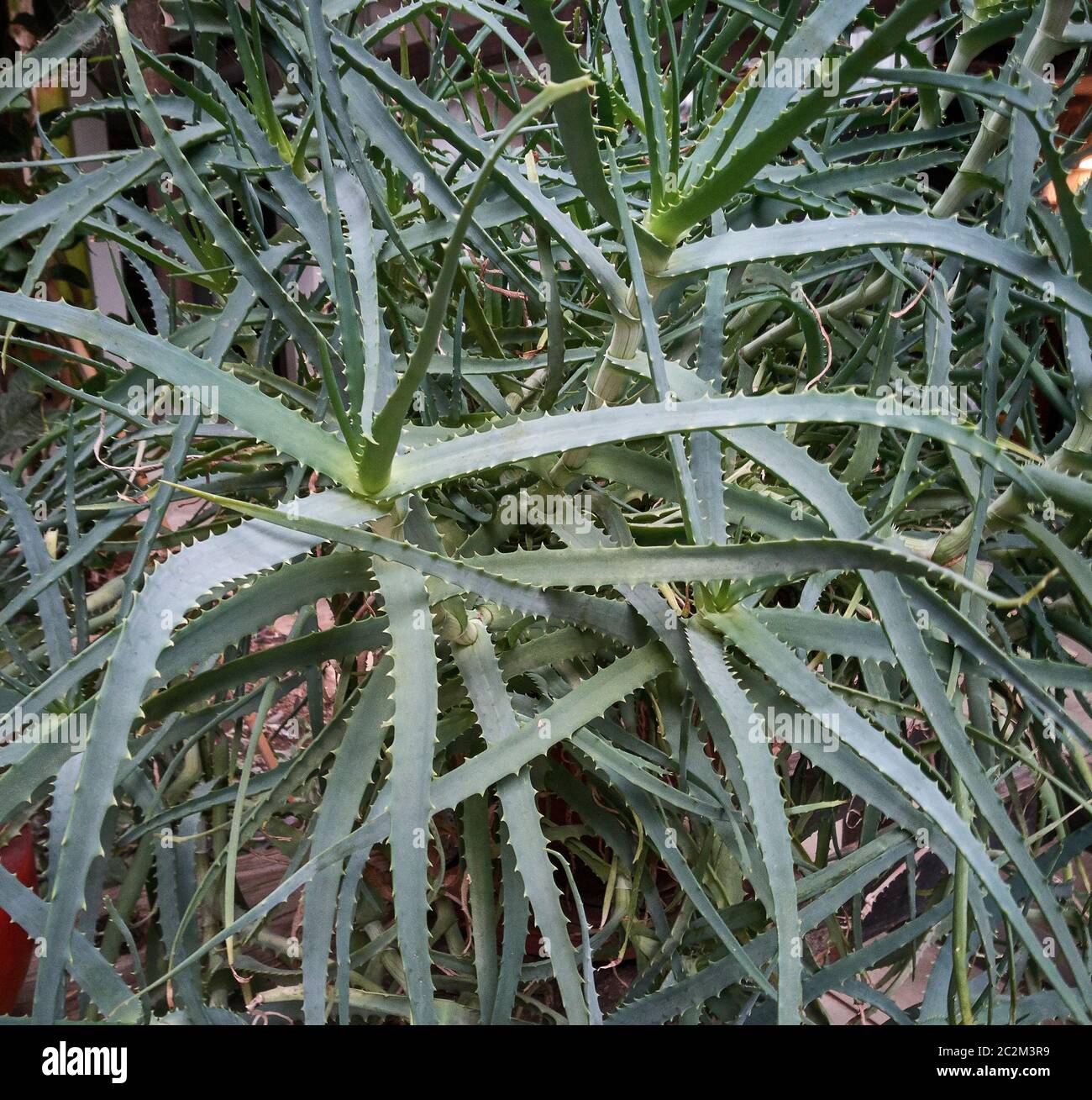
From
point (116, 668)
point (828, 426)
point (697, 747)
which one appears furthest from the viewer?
point (828, 426)

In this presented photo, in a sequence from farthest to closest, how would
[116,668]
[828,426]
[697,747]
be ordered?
[828,426] < [697,747] < [116,668]

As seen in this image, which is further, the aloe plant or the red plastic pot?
the red plastic pot

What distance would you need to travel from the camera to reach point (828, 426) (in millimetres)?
400

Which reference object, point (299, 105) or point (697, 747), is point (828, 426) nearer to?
point (697, 747)

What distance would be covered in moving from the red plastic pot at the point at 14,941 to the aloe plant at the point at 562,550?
0.04 metres

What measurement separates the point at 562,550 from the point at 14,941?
1.07 feet

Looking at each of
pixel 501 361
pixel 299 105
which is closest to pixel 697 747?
pixel 501 361

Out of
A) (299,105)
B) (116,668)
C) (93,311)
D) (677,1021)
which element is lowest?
(677,1021)

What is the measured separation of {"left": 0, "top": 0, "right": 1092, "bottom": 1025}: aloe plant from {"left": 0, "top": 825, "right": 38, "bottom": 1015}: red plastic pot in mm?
43

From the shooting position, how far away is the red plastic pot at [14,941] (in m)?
0.36

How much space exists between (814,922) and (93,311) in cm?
28

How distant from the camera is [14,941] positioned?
37 centimetres

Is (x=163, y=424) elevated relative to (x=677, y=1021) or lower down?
elevated

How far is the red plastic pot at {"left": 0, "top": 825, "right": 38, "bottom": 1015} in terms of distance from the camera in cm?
36
